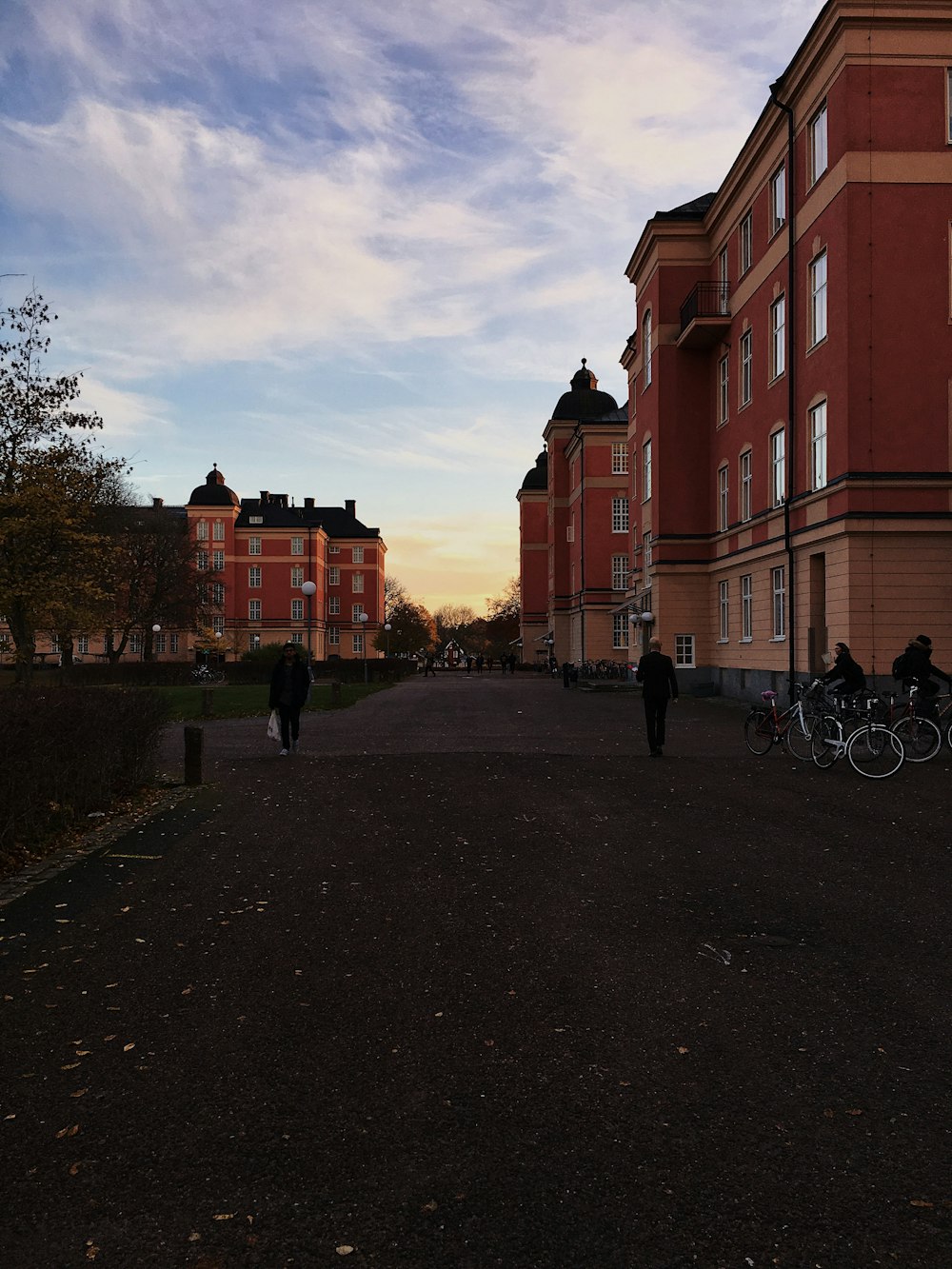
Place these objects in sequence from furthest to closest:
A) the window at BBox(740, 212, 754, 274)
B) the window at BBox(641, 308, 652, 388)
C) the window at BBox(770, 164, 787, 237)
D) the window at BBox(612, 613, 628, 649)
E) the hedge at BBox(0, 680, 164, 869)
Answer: the window at BBox(612, 613, 628, 649), the window at BBox(641, 308, 652, 388), the window at BBox(740, 212, 754, 274), the window at BBox(770, 164, 787, 237), the hedge at BBox(0, 680, 164, 869)

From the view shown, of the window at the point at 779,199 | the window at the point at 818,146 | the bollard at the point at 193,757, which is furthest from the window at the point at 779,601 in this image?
the bollard at the point at 193,757

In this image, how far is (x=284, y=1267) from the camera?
2758 millimetres

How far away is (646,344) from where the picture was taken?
38.1 meters

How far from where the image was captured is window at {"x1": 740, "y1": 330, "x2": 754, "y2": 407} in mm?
30469

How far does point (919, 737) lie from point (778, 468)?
15.2 m

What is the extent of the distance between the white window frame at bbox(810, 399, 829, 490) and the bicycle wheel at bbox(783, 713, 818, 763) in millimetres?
10670

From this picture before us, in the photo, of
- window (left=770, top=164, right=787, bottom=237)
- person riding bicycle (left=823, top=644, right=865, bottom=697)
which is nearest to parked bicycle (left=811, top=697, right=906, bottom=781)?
person riding bicycle (left=823, top=644, right=865, bottom=697)

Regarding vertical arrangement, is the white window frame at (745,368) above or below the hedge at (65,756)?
above

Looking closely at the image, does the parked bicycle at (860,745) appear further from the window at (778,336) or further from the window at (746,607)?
the window at (746,607)

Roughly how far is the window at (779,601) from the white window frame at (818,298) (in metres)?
6.03

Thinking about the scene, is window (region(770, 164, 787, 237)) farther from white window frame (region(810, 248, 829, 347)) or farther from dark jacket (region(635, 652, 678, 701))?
dark jacket (region(635, 652, 678, 701))

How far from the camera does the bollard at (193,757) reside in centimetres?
1245

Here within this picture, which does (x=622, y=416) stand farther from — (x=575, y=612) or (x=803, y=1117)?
(x=803, y=1117)

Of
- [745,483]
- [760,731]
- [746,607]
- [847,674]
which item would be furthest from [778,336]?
[760,731]
